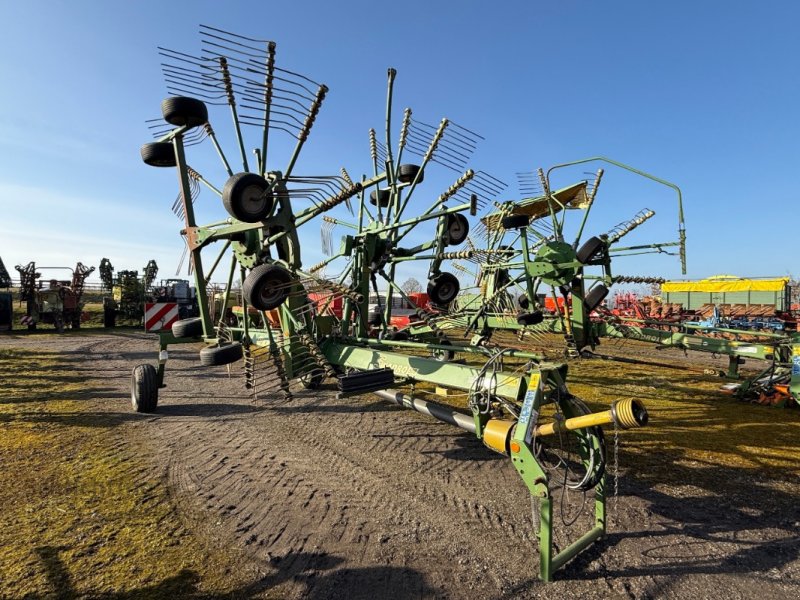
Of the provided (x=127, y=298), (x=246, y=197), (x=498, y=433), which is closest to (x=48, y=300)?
(x=127, y=298)

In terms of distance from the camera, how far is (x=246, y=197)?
4.29 m

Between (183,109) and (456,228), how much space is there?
372cm

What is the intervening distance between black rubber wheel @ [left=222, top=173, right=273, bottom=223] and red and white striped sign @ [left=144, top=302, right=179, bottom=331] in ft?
17.5

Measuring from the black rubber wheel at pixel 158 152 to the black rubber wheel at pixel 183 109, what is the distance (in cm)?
82

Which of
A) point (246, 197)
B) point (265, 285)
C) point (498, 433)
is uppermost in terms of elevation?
point (246, 197)

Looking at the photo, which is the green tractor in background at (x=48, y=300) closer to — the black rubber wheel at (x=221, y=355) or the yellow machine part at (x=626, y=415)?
the black rubber wheel at (x=221, y=355)

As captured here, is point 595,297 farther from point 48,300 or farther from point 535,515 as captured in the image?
point 48,300

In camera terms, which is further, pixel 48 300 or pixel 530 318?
pixel 48 300

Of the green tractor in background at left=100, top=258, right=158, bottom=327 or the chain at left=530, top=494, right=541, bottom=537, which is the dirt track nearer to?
the chain at left=530, top=494, right=541, bottom=537

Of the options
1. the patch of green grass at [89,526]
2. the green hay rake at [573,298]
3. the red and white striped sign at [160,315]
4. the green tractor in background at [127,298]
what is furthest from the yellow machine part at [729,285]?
the green tractor in background at [127,298]

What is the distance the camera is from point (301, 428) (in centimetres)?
625

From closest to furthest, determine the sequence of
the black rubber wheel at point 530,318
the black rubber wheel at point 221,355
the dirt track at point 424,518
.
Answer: the dirt track at point 424,518 → the black rubber wheel at point 221,355 → the black rubber wheel at point 530,318

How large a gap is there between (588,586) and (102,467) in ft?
15.3

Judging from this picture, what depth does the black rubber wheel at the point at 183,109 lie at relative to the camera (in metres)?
5.10
